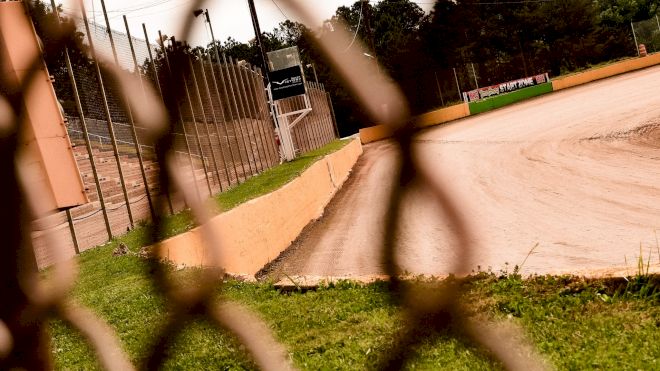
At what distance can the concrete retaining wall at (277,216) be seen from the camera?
4.39 meters

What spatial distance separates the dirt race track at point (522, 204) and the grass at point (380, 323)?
0.47 feet

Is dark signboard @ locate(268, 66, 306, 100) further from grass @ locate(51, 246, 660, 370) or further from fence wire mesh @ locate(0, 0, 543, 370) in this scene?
grass @ locate(51, 246, 660, 370)

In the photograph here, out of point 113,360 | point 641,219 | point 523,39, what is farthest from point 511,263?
point 523,39

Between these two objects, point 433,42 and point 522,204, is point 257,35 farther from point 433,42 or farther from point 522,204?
point 522,204

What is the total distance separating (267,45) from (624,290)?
1611 millimetres

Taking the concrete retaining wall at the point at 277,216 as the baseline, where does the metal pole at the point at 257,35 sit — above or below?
above

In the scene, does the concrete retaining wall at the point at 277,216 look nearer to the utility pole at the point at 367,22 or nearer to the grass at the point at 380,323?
the grass at the point at 380,323

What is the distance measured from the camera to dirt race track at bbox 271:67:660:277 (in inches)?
16.8

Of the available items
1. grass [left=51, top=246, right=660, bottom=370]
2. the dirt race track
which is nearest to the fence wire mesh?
the dirt race track

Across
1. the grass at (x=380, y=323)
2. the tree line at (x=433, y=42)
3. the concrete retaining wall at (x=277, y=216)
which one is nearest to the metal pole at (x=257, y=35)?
the tree line at (x=433, y=42)

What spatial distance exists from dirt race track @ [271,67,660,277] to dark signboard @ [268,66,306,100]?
95mm

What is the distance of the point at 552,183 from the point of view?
707 centimetres

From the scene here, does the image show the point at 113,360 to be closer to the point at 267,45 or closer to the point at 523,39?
the point at 267,45

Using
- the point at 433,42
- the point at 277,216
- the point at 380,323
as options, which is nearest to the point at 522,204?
the point at 277,216
